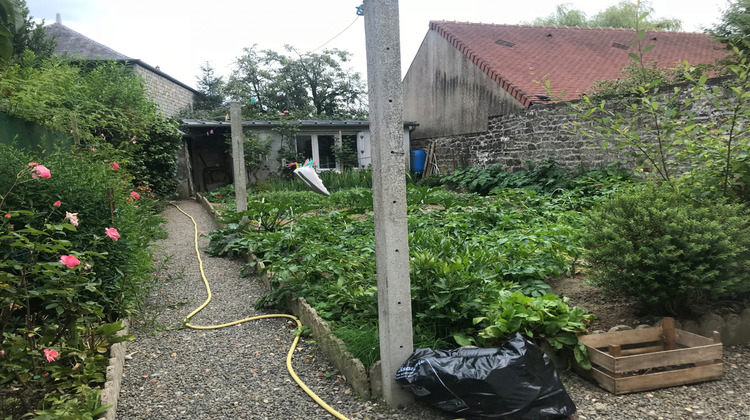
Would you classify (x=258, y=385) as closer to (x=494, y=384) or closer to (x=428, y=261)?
(x=428, y=261)

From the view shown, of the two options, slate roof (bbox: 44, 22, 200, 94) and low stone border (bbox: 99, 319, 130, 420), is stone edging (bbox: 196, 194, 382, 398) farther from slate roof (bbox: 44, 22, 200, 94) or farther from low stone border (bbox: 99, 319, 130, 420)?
slate roof (bbox: 44, 22, 200, 94)

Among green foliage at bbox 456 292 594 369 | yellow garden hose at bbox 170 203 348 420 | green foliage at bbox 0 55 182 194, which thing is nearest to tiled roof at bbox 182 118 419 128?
green foliage at bbox 0 55 182 194

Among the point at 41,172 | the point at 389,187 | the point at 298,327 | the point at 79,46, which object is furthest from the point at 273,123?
the point at 389,187

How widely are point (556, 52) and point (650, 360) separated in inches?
595

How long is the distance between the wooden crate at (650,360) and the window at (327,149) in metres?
13.8

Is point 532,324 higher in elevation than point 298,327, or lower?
higher

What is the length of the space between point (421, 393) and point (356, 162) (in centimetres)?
1461

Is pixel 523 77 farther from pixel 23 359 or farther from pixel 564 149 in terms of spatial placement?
pixel 23 359

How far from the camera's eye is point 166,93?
1988 centimetres

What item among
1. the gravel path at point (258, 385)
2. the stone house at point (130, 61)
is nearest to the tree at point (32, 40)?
the stone house at point (130, 61)

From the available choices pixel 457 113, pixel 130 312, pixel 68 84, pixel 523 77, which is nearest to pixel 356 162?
pixel 457 113

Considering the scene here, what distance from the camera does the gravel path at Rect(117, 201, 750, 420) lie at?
8.43 feet

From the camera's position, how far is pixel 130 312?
3.69 m

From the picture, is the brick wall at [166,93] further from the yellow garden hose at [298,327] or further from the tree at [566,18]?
the tree at [566,18]
